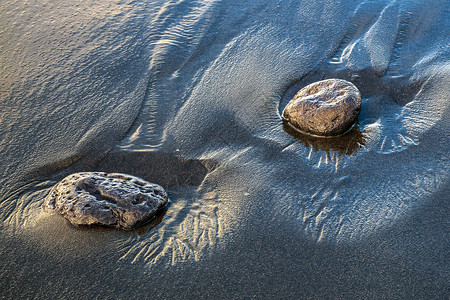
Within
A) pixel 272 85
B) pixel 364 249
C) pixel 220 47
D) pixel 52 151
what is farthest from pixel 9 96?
pixel 364 249

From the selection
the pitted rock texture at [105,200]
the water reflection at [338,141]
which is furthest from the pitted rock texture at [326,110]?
the pitted rock texture at [105,200]

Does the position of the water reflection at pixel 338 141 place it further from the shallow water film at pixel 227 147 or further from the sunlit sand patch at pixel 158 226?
the sunlit sand patch at pixel 158 226

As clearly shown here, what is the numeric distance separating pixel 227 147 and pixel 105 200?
1.12 m

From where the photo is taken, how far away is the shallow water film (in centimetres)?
239

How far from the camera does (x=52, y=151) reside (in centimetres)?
319

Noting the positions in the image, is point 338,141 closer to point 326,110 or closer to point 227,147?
point 326,110

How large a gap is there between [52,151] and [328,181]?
7.33ft

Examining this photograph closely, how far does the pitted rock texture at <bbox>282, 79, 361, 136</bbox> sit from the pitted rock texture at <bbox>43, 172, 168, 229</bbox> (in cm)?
139

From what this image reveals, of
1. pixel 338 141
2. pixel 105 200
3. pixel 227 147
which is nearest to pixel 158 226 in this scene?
pixel 105 200

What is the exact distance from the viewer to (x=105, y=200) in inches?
105

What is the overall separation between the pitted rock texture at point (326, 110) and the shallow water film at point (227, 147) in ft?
0.34

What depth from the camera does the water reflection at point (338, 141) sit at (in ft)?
10.7

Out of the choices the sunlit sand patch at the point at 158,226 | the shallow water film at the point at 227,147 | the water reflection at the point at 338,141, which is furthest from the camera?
the water reflection at the point at 338,141

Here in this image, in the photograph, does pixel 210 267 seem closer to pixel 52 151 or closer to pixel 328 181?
pixel 328 181
